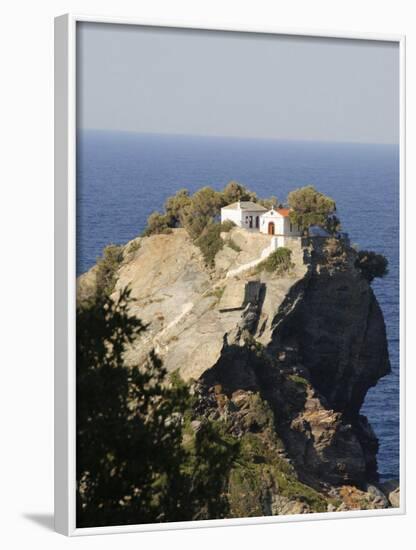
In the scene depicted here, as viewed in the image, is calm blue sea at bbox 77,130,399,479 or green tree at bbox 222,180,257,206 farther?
green tree at bbox 222,180,257,206

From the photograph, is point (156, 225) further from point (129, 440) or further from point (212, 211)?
point (129, 440)

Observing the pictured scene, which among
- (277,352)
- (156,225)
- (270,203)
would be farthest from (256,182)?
(277,352)

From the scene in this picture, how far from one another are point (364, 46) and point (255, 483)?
406cm

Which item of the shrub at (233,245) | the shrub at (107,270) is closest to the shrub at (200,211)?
the shrub at (233,245)

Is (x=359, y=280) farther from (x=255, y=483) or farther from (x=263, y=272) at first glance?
(x=255, y=483)

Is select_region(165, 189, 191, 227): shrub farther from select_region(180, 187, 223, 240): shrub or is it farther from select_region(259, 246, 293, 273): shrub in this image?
select_region(259, 246, 293, 273): shrub

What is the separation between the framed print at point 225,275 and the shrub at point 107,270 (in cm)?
4

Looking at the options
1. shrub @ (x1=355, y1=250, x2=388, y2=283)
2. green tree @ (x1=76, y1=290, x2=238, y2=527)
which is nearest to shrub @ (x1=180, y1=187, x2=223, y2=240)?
green tree @ (x1=76, y1=290, x2=238, y2=527)

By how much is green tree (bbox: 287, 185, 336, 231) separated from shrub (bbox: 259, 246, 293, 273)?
0.28m

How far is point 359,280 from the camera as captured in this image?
18.2 metres

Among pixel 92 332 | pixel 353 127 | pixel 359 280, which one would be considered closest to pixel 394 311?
pixel 359 280

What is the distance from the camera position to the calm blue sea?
16672 mm

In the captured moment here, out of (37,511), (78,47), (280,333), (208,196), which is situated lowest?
(37,511)

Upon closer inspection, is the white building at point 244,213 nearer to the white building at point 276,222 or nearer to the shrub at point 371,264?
Answer: the white building at point 276,222
